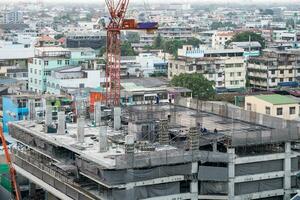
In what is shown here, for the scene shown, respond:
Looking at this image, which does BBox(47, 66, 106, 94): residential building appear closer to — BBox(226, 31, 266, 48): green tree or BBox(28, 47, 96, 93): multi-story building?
BBox(28, 47, 96, 93): multi-story building

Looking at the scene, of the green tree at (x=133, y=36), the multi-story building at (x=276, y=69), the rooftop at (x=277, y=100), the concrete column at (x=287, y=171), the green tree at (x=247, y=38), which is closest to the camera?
the concrete column at (x=287, y=171)

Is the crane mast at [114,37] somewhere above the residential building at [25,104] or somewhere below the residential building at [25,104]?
above

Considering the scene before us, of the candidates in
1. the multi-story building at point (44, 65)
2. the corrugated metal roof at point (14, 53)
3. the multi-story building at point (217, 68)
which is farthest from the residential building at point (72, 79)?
the corrugated metal roof at point (14, 53)

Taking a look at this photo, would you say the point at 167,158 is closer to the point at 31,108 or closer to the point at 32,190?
the point at 32,190

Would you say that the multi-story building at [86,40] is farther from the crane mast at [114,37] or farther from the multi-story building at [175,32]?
the crane mast at [114,37]

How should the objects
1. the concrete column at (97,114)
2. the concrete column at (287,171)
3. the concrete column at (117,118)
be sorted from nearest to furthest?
the concrete column at (287,171), the concrete column at (117,118), the concrete column at (97,114)

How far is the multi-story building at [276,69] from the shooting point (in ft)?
113

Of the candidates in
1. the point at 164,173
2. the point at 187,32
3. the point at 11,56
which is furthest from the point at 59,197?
the point at 187,32

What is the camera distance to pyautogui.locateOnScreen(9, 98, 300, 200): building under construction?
45.4 feet

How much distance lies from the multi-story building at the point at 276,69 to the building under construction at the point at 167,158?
17.1 meters

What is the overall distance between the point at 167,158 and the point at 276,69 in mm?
21436

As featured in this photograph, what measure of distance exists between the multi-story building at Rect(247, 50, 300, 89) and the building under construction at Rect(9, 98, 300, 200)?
17092mm

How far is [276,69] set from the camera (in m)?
34.4

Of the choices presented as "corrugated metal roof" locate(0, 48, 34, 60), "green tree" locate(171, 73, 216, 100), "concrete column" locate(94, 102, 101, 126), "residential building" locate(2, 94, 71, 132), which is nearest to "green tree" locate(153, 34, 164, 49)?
"corrugated metal roof" locate(0, 48, 34, 60)
